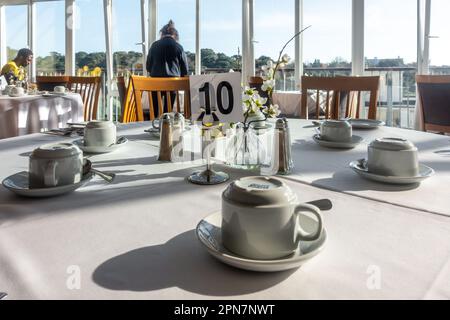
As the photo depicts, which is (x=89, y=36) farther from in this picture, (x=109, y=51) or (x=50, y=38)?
(x=50, y=38)

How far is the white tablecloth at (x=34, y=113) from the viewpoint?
3025mm

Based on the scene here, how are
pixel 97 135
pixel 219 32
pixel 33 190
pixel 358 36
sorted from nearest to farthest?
pixel 33 190
pixel 97 135
pixel 358 36
pixel 219 32

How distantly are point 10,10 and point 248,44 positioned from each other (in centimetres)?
516

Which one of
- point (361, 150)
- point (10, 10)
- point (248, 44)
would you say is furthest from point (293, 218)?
point (10, 10)

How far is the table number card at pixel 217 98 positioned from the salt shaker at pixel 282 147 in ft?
0.33

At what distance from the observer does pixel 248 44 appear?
6426 mm

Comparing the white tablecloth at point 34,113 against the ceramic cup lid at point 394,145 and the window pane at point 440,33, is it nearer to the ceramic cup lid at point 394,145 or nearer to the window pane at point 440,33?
the ceramic cup lid at point 394,145

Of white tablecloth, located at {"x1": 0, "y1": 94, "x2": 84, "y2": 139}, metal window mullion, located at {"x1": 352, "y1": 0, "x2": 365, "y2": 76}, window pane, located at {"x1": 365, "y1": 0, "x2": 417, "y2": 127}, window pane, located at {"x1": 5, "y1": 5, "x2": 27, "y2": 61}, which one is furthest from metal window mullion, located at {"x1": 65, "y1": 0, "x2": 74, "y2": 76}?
window pane, located at {"x1": 365, "y1": 0, "x2": 417, "y2": 127}

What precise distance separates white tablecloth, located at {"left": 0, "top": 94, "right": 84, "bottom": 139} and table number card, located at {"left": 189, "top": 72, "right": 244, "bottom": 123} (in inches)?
97.0

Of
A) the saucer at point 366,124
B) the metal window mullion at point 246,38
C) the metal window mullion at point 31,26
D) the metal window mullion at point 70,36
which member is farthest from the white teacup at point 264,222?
the metal window mullion at point 31,26

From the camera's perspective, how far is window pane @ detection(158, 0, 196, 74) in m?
6.85

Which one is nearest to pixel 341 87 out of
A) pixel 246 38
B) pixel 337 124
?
pixel 337 124

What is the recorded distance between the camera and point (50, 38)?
781 cm

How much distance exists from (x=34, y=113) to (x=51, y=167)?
2.67 meters
